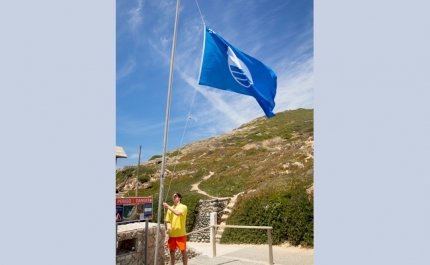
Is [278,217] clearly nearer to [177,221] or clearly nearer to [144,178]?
[177,221]

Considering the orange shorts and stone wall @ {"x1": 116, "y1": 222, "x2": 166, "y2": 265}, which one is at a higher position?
the orange shorts

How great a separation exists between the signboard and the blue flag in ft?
8.19

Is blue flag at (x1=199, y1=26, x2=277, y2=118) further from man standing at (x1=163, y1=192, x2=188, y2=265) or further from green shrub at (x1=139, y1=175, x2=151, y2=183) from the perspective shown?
green shrub at (x1=139, y1=175, x2=151, y2=183)

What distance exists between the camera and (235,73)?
6535 mm

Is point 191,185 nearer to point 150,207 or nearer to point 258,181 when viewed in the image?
point 258,181

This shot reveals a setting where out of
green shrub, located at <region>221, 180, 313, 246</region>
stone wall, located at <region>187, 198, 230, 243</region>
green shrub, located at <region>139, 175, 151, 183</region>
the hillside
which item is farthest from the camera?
green shrub, located at <region>139, 175, 151, 183</region>

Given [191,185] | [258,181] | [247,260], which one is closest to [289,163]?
[258,181]

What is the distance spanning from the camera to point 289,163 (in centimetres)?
2111

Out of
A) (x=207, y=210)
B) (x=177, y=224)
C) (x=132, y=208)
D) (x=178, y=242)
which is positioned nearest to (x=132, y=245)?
(x=132, y=208)

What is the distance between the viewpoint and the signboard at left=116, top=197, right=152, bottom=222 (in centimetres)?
586

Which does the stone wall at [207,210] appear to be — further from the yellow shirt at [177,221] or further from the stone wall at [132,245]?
the yellow shirt at [177,221]

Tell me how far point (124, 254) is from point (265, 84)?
4.64 meters

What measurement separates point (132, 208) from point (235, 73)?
10.7ft

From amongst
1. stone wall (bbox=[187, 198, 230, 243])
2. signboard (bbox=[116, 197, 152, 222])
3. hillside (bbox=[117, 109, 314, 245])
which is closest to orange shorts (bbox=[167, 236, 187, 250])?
signboard (bbox=[116, 197, 152, 222])
